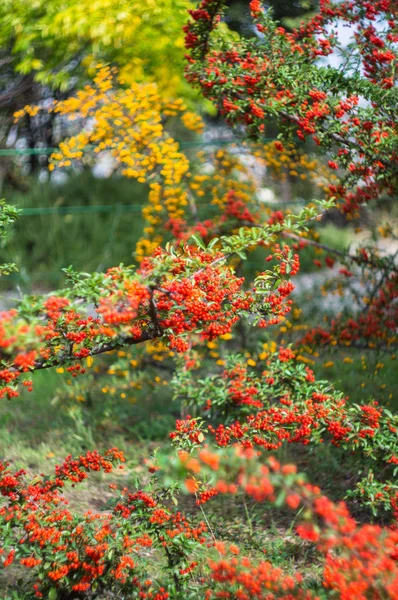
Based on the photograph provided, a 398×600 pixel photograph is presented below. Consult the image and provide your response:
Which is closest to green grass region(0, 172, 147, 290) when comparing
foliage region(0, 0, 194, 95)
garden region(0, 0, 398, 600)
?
garden region(0, 0, 398, 600)

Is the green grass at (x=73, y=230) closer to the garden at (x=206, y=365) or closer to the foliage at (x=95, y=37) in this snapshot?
the garden at (x=206, y=365)

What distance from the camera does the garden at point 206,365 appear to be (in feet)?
5.88

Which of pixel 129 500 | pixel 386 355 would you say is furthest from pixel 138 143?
pixel 129 500

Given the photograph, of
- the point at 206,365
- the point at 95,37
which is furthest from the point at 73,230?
the point at 206,365

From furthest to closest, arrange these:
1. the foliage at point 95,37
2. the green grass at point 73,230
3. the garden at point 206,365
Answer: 1. the green grass at point 73,230
2. the foliage at point 95,37
3. the garden at point 206,365

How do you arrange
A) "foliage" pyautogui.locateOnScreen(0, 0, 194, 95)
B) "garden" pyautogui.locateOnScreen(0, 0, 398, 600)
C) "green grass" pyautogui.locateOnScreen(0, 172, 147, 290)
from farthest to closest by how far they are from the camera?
1. "green grass" pyautogui.locateOnScreen(0, 172, 147, 290)
2. "foliage" pyautogui.locateOnScreen(0, 0, 194, 95)
3. "garden" pyautogui.locateOnScreen(0, 0, 398, 600)

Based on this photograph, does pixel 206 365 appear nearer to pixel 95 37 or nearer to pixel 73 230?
pixel 95 37

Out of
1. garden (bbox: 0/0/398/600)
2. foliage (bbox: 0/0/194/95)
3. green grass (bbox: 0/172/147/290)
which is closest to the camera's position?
garden (bbox: 0/0/398/600)

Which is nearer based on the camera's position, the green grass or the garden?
the garden

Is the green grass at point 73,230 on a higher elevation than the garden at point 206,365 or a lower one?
lower

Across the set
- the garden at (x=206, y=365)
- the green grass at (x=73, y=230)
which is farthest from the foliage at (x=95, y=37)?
the green grass at (x=73, y=230)

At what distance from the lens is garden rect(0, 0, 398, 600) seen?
1.79 m

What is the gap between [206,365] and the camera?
14.4 ft

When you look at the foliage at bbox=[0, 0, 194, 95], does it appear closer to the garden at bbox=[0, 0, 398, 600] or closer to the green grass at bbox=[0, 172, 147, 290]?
the garden at bbox=[0, 0, 398, 600]
